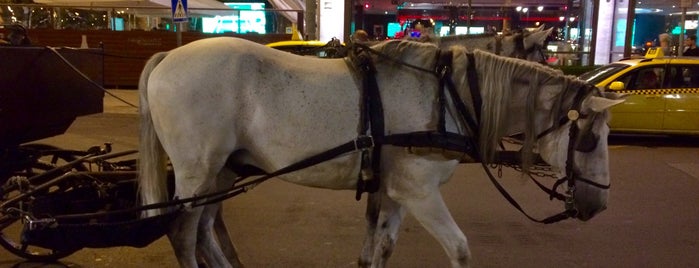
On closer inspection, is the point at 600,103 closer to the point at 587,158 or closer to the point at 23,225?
the point at 587,158

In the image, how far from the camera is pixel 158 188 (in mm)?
3453

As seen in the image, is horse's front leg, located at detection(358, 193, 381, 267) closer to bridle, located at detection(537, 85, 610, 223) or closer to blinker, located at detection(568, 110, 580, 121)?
bridle, located at detection(537, 85, 610, 223)

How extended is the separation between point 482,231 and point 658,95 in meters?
6.57

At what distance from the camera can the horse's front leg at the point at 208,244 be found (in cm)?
357

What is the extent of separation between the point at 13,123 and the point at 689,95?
1026cm

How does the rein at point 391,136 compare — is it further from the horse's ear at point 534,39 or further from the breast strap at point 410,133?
the horse's ear at point 534,39

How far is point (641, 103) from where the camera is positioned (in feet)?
34.3

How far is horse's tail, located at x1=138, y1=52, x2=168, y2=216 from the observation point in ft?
11.0

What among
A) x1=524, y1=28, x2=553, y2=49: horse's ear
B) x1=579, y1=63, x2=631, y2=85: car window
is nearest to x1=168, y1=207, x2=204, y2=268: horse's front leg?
x1=524, y1=28, x2=553, y2=49: horse's ear

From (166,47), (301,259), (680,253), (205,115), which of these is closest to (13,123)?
(205,115)

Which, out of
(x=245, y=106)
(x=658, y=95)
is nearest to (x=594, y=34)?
(x=658, y=95)

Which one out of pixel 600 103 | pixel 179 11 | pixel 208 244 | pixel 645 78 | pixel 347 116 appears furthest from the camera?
pixel 645 78

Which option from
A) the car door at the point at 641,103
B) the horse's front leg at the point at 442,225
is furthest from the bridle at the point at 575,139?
the car door at the point at 641,103

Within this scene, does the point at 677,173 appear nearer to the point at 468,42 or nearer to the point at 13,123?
the point at 468,42
